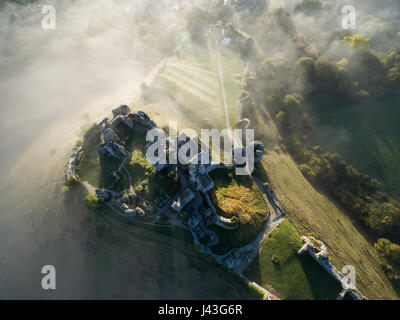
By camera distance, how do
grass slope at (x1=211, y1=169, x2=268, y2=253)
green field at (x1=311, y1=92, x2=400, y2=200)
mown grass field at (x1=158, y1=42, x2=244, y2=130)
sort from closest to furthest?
grass slope at (x1=211, y1=169, x2=268, y2=253) → green field at (x1=311, y1=92, x2=400, y2=200) → mown grass field at (x1=158, y1=42, x2=244, y2=130)

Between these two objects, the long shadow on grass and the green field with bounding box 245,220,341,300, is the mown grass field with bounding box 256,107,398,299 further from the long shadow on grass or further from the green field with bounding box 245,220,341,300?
the green field with bounding box 245,220,341,300

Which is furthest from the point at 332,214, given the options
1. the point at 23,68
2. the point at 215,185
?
the point at 23,68

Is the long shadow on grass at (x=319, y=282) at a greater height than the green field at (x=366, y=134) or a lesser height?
lesser

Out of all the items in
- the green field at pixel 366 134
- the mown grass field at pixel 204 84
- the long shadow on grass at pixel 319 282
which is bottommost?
the long shadow on grass at pixel 319 282

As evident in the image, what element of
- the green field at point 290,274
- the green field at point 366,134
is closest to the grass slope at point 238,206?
the green field at point 290,274

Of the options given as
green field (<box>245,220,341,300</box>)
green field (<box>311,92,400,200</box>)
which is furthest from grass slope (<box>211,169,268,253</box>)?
green field (<box>311,92,400,200</box>)

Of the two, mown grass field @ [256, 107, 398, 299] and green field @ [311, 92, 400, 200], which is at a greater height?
green field @ [311, 92, 400, 200]

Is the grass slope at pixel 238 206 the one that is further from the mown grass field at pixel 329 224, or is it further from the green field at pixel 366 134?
the green field at pixel 366 134
